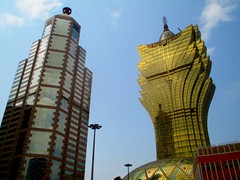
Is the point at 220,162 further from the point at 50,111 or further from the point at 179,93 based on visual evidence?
the point at 179,93

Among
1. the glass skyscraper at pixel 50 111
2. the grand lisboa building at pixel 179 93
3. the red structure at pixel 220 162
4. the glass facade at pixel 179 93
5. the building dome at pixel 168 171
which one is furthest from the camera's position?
the glass facade at pixel 179 93

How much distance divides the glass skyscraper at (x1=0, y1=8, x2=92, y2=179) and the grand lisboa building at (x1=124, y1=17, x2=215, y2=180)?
31748mm

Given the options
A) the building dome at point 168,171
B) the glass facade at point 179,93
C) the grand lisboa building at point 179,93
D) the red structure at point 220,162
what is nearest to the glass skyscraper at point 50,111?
the building dome at point 168,171

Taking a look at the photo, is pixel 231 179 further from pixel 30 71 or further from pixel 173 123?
pixel 30 71

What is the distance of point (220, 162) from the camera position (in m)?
46.0

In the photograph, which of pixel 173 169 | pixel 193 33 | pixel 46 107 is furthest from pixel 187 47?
pixel 46 107

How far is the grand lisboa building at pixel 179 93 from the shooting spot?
103 meters

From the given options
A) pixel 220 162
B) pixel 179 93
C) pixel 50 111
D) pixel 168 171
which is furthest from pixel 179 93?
pixel 220 162

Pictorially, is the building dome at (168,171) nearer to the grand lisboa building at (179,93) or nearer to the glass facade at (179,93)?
the grand lisboa building at (179,93)

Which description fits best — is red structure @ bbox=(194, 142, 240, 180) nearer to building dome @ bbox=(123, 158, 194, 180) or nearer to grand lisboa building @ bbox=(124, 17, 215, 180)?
building dome @ bbox=(123, 158, 194, 180)

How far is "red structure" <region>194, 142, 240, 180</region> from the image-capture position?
44.6 metres

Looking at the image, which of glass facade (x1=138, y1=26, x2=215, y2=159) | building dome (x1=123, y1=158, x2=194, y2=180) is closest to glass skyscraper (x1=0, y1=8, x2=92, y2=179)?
building dome (x1=123, y1=158, x2=194, y2=180)

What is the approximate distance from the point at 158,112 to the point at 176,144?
16.8m

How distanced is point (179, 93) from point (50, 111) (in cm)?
5668
